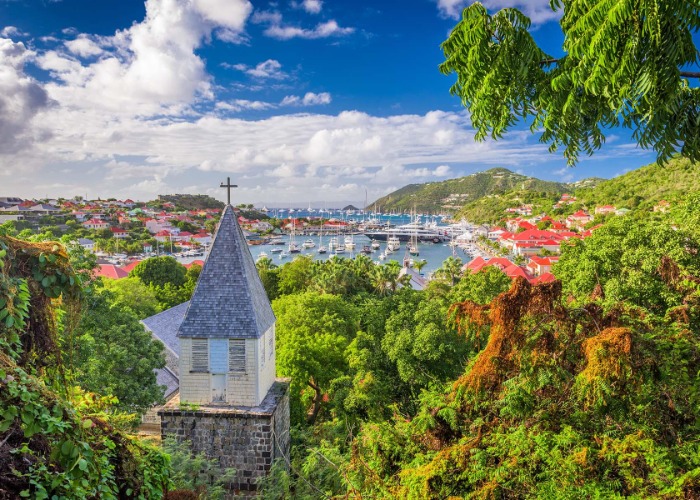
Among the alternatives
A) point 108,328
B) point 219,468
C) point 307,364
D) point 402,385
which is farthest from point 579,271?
point 108,328

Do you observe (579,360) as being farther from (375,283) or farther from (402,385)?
(375,283)

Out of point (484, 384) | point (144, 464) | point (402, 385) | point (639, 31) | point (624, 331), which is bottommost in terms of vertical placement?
point (402, 385)

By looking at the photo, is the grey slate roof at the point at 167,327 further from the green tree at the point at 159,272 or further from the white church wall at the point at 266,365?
the green tree at the point at 159,272

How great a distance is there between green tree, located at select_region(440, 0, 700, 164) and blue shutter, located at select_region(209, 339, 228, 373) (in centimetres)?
885

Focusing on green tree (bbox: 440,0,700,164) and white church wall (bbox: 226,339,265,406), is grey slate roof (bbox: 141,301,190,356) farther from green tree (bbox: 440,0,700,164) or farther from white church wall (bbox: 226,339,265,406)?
green tree (bbox: 440,0,700,164)

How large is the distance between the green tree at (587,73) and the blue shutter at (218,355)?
8.85 metres

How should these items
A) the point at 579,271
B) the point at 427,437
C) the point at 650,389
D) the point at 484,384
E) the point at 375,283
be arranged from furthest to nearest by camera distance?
the point at 375,283
the point at 579,271
the point at 427,437
the point at 484,384
the point at 650,389

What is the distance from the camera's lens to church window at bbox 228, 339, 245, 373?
11.3 meters

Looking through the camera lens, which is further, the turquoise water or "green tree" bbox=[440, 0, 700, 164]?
the turquoise water

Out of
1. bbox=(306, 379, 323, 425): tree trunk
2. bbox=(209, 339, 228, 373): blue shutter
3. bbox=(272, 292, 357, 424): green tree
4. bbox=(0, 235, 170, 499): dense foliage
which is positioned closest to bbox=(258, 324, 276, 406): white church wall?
bbox=(209, 339, 228, 373): blue shutter

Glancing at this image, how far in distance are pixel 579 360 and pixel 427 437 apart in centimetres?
266

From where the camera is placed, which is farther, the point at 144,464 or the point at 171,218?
the point at 171,218

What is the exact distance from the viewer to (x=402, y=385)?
17.8 metres

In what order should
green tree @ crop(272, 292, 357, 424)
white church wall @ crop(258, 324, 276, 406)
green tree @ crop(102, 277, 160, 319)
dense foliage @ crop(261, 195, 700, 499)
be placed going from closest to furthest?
dense foliage @ crop(261, 195, 700, 499)
white church wall @ crop(258, 324, 276, 406)
green tree @ crop(272, 292, 357, 424)
green tree @ crop(102, 277, 160, 319)
